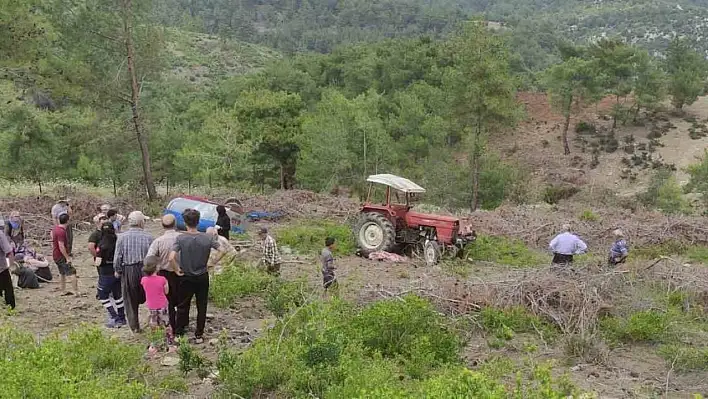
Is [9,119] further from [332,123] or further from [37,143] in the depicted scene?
[332,123]

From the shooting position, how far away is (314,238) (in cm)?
1437

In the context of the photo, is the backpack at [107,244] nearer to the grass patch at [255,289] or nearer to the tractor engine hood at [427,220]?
the grass patch at [255,289]

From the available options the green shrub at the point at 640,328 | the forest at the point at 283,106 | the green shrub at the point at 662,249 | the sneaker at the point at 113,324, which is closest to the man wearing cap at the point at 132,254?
the sneaker at the point at 113,324

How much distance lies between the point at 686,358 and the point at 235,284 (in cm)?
614

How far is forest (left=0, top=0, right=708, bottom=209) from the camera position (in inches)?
655

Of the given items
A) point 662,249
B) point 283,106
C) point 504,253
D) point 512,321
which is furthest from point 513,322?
point 283,106

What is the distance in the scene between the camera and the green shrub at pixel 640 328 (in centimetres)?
806

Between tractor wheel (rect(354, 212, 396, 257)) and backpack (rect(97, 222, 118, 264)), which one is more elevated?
backpack (rect(97, 222, 118, 264))

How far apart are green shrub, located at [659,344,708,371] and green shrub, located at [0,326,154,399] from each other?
5.94 meters

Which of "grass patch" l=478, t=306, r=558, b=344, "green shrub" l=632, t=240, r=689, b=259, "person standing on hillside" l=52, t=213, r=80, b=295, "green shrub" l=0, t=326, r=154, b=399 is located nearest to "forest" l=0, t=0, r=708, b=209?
"person standing on hillside" l=52, t=213, r=80, b=295

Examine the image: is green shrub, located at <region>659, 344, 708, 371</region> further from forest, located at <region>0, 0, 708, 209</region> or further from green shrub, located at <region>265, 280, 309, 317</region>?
forest, located at <region>0, 0, 708, 209</region>

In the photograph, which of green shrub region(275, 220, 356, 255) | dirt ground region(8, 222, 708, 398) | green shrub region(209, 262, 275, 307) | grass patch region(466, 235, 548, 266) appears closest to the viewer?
dirt ground region(8, 222, 708, 398)

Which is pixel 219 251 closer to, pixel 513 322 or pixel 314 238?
pixel 513 322

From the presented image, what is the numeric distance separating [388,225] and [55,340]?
27.6ft
